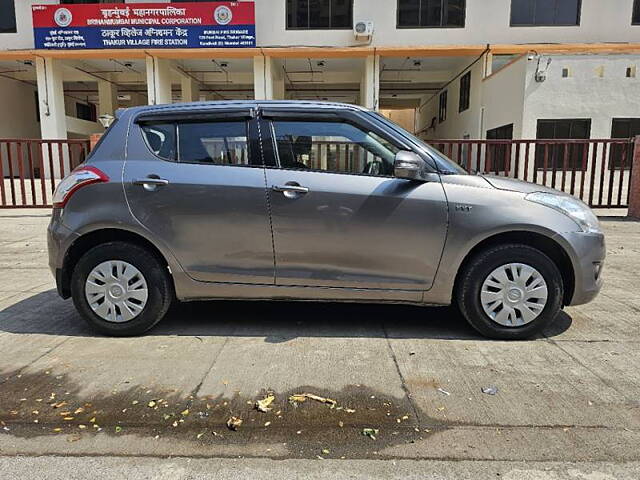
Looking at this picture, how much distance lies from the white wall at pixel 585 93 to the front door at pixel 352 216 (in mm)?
14172

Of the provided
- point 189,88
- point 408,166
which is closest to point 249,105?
point 408,166

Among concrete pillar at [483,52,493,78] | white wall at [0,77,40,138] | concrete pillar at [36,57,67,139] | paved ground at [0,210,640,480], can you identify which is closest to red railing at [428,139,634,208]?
paved ground at [0,210,640,480]

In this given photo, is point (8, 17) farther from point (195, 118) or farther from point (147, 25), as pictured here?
point (195, 118)

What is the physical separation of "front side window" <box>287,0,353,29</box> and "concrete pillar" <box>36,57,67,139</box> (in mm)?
10311

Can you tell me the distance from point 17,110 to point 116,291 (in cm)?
2851

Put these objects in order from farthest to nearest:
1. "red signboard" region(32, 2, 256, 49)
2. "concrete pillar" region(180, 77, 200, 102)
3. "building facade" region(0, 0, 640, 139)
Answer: "concrete pillar" region(180, 77, 200, 102) → "red signboard" region(32, 2, 256, 49) → "building facade" region(0, 0, 640, 139)

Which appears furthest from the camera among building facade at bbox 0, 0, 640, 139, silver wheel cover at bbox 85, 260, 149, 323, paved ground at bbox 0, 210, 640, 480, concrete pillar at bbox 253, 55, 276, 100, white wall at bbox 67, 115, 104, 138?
white wall at bbox 67, 115, 104, 138

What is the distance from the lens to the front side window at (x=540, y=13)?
19125 millimetres

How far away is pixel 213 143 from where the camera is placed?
3.85 m

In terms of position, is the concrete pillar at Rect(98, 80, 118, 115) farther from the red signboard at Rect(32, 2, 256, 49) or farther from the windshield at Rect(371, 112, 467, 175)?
the windshield at Rect(371, 112, 467, 175)

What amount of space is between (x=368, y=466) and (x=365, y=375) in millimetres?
937

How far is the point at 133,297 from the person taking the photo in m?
3.88

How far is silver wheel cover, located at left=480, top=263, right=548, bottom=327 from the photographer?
371 cm

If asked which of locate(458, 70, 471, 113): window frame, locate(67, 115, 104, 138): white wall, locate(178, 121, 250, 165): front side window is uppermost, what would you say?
locate(458, 70, 471, 113): window frame
